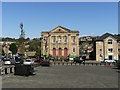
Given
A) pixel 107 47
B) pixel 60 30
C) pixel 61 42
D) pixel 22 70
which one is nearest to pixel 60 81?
pixel 22 70

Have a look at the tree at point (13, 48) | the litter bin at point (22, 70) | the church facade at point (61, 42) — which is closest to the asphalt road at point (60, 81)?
the litter bin at point (22, 70)

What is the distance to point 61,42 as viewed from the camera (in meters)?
124

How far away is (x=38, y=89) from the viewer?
18531mm

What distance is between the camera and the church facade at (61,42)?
122 meters

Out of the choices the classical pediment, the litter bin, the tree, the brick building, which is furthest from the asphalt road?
the tree

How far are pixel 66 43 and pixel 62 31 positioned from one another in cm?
520

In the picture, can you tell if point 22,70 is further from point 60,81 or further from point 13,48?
point 13,48

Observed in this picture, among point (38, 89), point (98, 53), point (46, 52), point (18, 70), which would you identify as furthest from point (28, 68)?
point (46, 52)

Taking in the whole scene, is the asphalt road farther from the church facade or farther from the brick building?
the church facade

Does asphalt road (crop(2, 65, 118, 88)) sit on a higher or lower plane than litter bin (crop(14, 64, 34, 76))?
lower

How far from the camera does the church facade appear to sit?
402ft

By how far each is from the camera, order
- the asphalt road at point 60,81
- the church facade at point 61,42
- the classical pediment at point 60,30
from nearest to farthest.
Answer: the asphalt road at point 60,81 → the church facade at point 61,42 → the classical pediment at point 60,30

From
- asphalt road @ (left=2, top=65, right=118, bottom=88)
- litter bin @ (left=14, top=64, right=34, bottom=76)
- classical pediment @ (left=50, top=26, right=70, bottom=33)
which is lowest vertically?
asphalt road @ (left=2, top=65, right=118, bottom=88)

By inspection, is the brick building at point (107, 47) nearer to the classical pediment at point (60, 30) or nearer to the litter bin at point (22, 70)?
the classical pediment at point (60, 30)
